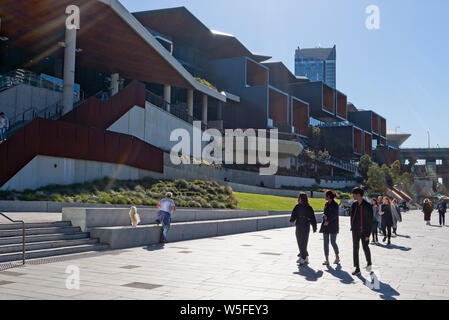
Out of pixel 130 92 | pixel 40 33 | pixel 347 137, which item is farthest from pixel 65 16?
pixel 347 137

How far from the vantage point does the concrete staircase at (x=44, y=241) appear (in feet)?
32.5

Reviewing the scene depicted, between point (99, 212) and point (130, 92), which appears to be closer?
point (99, 212)

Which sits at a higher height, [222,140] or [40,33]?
[40,33]

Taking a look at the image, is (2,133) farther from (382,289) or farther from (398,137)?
(398,137)

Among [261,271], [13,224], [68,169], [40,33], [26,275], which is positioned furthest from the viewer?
[40,33]

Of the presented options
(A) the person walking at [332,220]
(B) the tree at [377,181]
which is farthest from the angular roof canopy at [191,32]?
(A) the person walking at [332,220]

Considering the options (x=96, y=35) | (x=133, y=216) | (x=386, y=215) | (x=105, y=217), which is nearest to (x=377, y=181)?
(x=96, y=35)

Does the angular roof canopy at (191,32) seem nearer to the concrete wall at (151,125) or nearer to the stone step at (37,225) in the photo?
the concrete wall at (151,125)

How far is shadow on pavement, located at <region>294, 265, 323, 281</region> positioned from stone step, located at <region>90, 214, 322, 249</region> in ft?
17.3

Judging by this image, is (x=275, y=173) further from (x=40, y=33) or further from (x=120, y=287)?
(x=120, y=287)

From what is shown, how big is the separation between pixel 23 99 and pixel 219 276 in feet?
70.3

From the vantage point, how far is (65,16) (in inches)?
1010

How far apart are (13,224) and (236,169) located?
36.4 m

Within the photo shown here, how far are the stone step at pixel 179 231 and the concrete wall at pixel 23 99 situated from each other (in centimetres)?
1420
